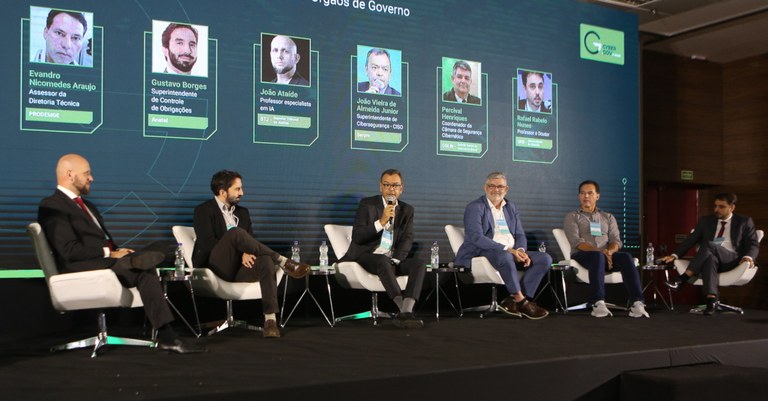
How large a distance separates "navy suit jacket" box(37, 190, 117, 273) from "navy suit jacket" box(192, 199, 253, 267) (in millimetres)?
954

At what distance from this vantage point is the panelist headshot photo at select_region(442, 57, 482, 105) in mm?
7477

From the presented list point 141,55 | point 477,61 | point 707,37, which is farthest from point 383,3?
point 707,37

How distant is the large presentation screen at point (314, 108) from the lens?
5.78 m

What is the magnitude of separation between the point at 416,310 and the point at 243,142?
2.19m

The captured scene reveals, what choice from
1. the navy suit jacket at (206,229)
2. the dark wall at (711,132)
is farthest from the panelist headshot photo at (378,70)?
the dark wall at (711,132)

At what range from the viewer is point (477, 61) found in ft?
25.2

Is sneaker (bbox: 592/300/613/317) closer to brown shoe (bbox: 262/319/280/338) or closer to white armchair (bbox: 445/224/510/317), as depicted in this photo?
white armchair (bbox: 445/224/510/317)

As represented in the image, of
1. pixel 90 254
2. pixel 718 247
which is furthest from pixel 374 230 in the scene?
pixel 718 247

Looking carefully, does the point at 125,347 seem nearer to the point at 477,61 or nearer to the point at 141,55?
the point at 141,55

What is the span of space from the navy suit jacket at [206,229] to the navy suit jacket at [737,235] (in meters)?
4.31

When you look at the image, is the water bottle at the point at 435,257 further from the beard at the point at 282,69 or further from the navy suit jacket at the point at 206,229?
the beard at the point at 282,69

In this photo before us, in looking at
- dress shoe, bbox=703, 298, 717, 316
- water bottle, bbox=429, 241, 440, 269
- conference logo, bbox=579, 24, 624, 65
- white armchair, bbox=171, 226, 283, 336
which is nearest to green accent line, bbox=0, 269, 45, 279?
white armchair, bbox=171, 226, 283, 336

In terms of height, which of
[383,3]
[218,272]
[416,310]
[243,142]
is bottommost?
[416,310]

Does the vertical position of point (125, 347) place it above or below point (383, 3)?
below
